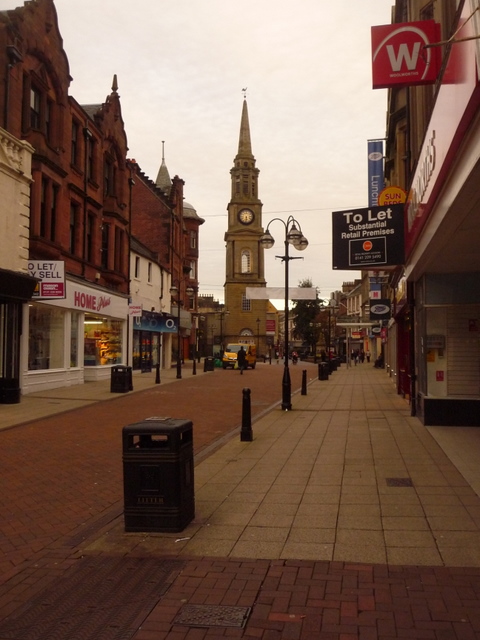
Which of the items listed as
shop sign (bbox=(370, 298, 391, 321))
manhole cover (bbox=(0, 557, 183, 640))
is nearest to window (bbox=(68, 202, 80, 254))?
shop sign (bbox=(370, 298, 391, 321))

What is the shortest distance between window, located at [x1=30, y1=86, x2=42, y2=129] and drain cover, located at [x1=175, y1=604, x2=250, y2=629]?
66.7ft

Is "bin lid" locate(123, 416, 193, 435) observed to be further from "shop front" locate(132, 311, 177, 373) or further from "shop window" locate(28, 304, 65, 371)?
"shop front" locate(132, 311, 177, 373)

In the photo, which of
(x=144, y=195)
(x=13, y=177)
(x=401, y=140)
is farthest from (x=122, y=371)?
(x=144, y=195)

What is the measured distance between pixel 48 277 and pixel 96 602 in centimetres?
1694

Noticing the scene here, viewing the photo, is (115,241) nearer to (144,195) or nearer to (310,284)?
(144,195)

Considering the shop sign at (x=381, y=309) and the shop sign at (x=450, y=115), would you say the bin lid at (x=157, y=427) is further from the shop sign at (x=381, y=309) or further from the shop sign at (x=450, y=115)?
the shop sign at (x=381, y=309)

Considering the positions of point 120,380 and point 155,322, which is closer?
point 120,380

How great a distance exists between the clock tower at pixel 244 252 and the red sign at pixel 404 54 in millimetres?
79583

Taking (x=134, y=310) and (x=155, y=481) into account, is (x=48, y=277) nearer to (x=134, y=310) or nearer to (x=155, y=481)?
(x=134, y=310)

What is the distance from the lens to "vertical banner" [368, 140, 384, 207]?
30.3 meters

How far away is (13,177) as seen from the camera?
19250mm

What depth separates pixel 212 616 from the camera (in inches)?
168

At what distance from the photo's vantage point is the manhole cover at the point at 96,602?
4121 mm

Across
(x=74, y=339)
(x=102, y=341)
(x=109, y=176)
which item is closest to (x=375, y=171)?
(x=109, y=176)
